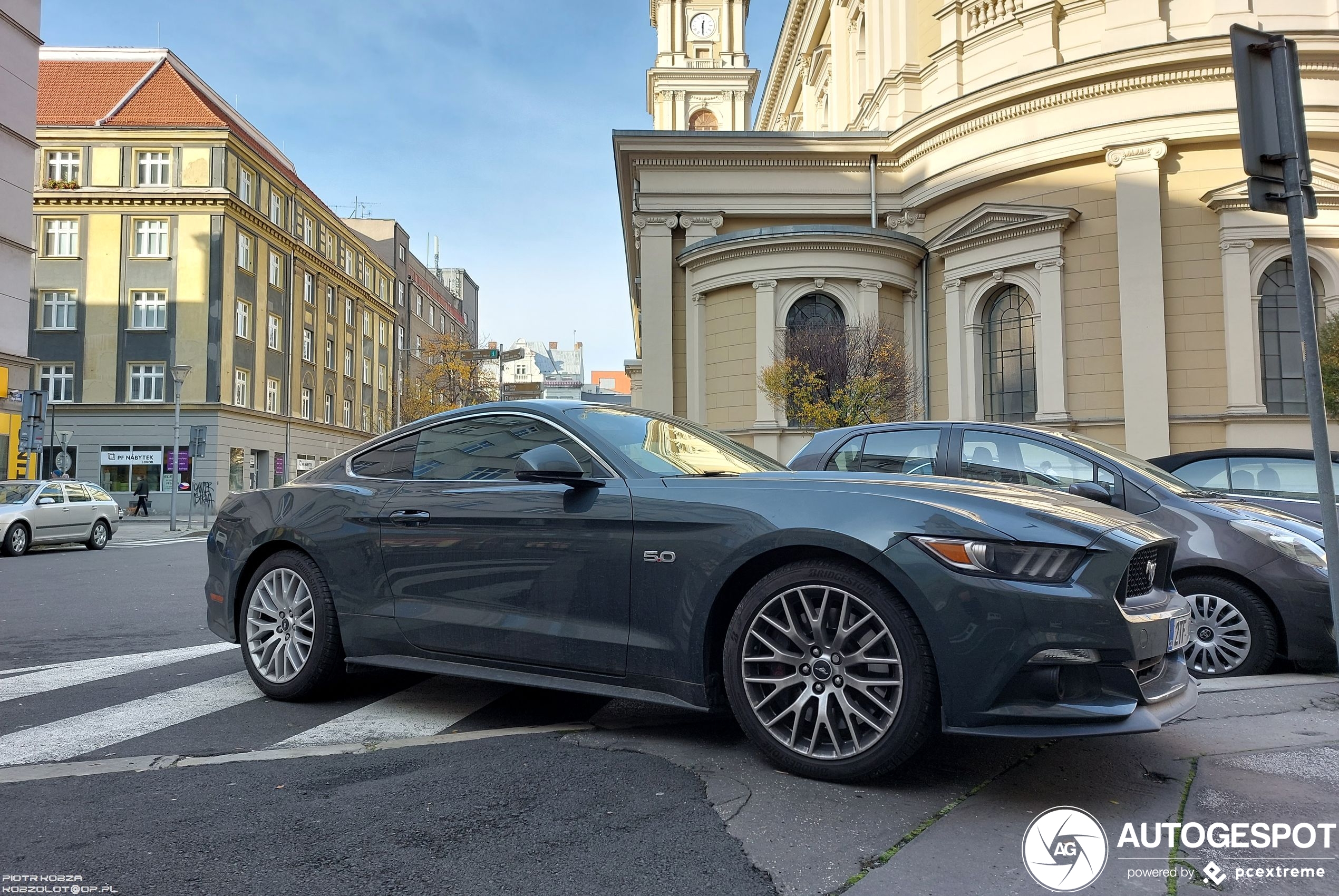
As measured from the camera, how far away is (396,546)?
416cm

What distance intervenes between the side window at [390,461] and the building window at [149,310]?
3965 cm

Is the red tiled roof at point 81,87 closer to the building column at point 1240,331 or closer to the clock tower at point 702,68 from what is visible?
the clock tower at point 702,68

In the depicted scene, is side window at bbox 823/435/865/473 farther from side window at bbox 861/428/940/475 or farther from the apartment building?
the apartment building

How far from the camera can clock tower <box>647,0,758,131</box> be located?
54.4m

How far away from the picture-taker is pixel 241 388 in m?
41.0

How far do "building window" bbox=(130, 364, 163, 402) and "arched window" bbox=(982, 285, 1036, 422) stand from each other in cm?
3412

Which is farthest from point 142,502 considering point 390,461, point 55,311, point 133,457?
point 390,461

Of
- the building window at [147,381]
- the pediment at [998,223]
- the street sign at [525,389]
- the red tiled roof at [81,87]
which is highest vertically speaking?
the red tiled roof at [81,87]

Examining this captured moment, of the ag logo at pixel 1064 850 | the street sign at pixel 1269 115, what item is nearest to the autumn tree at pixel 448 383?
the street sign at pixel 1269 115

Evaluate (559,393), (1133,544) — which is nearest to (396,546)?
→ (1133,544)

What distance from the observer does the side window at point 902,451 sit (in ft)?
20.3

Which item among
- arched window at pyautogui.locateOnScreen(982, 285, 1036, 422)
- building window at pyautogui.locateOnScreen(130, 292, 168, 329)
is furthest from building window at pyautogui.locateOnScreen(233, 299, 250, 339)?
arched window at pyautogui.locateOnScreen(982, 285, 1036, 422)

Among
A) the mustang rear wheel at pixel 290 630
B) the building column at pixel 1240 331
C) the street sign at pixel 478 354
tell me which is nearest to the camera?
the mustang rear wheel at pixel 290 630

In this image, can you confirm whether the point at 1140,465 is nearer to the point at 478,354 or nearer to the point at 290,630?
the point at 290,630
